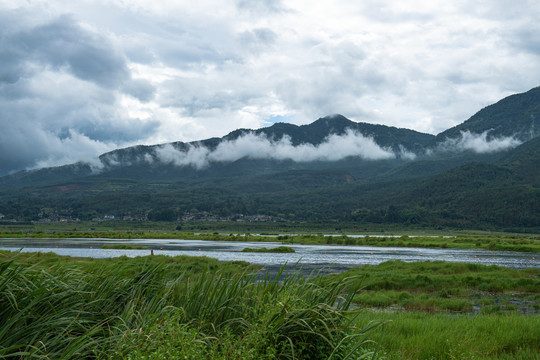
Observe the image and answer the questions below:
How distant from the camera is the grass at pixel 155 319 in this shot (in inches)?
255

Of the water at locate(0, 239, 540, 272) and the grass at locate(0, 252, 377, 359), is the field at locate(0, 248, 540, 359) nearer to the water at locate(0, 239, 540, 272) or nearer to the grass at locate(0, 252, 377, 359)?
the grass at locate(0, 252, 377, 359)

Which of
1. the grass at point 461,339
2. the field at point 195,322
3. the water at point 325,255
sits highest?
the field at point 195,322

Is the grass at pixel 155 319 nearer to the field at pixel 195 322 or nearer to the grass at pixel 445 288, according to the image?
the field at pixel 195 322

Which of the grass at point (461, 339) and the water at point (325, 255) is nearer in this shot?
the grass at point (461, 339)

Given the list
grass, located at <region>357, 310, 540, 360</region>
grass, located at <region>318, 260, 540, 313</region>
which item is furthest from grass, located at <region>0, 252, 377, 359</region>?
grass, located at <region>318, 260, 540, 313</region>

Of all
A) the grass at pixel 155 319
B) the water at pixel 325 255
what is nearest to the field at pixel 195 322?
the grass at pixel 155 319

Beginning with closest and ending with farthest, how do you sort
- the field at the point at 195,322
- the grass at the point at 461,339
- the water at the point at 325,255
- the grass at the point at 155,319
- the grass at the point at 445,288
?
the grass at the point at 155,319 < the field at the point at 195,322 < the grass at the point at 461,339 < the grass at the point at 445,288 < the water at the point at 325,255

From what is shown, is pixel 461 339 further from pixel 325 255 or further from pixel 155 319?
pixel 325 255

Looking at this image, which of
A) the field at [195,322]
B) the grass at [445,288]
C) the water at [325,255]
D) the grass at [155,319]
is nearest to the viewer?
the grass at [155,319]

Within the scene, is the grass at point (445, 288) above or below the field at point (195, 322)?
below

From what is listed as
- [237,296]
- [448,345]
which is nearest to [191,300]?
[237,296]

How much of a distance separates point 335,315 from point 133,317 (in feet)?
Result: 11.3

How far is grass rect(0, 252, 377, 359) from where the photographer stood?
6465mm

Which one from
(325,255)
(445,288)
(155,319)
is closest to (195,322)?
(155,319)
